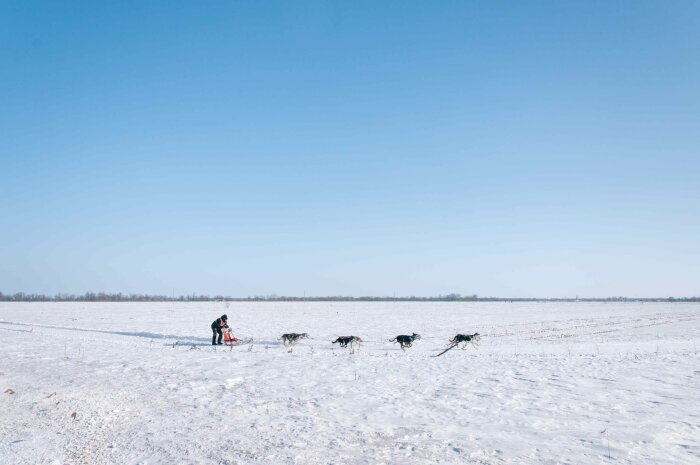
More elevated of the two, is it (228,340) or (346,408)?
(228,340)

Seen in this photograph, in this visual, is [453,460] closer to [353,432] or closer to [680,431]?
[353,432]

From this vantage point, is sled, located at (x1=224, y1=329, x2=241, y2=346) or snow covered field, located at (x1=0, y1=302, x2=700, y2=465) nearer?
snow covered field, located at (x1=0, y1=302, x2=700, y2=465)

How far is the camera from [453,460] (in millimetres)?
7668

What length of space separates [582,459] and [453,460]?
2.03 meters

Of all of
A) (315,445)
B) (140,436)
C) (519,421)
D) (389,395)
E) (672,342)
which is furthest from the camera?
(672,342)

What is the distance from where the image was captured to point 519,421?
9.81 meters

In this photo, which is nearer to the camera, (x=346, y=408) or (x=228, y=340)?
(x=346, y=408)

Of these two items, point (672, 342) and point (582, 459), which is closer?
point (582, 459)

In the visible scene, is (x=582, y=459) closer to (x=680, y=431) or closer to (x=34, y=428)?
(x=680, y=431)

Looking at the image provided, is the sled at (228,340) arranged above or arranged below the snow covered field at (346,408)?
above

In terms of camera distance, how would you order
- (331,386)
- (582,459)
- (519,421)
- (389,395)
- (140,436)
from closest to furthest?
(582,459) < (140,436) < (519,421) < (389,395) < (331,386)

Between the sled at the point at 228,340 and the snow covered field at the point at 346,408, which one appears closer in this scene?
the snow covered field at the point at 346,408

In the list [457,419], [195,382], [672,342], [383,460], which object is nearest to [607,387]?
[457,419]

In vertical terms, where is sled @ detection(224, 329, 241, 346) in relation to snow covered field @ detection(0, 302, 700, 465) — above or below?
above
